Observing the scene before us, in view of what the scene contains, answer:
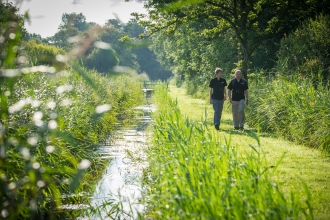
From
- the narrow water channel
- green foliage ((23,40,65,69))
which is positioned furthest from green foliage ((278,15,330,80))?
green foliage ((23,40,65,69))

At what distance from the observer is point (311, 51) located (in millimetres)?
13266

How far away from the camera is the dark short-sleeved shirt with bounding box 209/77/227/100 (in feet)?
39.7

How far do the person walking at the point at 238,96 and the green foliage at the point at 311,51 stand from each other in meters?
1.57

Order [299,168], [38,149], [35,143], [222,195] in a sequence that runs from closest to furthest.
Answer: [35,143]
[222,195]
[38,149]
[299,168]

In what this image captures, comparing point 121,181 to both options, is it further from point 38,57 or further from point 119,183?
point 38,57

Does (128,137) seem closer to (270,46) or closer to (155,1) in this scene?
(155,1)

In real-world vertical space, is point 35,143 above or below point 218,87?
below

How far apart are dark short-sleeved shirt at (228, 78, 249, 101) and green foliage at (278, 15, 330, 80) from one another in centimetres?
153

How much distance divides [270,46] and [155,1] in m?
8.50

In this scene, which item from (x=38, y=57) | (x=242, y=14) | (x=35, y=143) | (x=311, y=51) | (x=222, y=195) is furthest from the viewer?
(x=242, y=14)

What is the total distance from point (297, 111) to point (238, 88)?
2.74 m

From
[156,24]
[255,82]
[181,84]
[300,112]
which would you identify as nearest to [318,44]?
[255,82]

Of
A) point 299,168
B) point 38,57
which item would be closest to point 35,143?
point 38,57

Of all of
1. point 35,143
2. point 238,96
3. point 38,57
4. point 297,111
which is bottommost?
point 297,111
